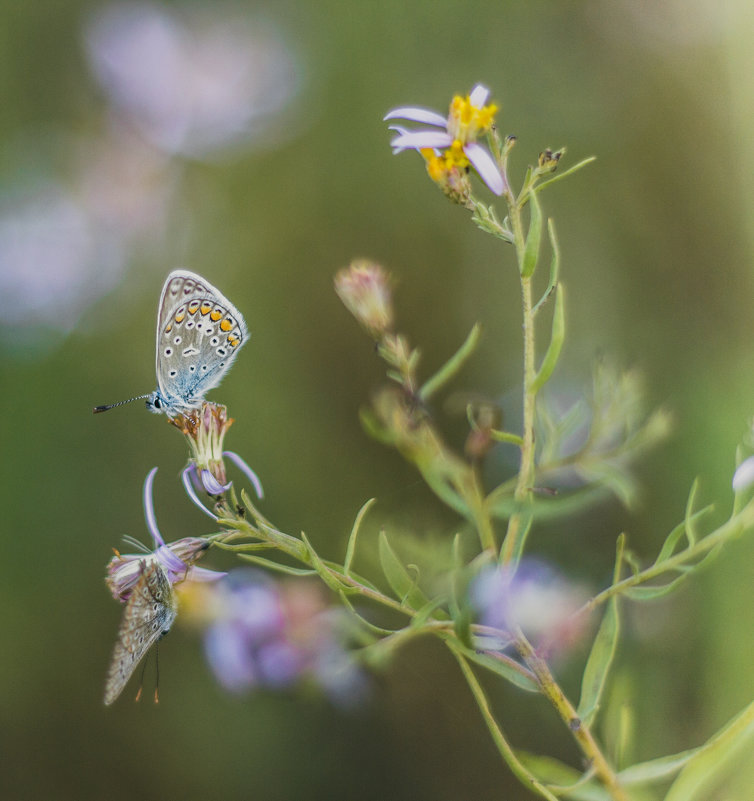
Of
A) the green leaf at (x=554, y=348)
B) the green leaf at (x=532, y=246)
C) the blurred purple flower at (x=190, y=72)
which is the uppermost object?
the blurred purple flower at (x=190, y=72)

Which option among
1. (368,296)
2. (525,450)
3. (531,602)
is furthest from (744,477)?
(531,602)

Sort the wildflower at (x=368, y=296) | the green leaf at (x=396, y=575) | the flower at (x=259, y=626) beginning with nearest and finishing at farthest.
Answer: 1. the green leaf at (x=396, y=575)
2. the wildflower at (x=368, y=296)
3. the flower at (x=259, y=626)

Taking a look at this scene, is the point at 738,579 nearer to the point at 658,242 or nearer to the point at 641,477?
the point at 641,477

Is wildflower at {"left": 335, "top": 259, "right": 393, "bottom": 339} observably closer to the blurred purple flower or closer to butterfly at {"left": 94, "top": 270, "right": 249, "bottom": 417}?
butterfly at {"left": 94, "top": 270, "right": 249, "bottom": 417}

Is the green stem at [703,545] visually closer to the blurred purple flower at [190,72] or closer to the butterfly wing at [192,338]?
the butterfly wing at [192,338]

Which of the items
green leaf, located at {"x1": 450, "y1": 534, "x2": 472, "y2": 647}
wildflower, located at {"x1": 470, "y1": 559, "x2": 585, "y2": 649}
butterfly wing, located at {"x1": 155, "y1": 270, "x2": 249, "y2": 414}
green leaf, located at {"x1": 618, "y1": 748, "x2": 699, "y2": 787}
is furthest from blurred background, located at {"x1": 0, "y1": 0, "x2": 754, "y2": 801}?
green leaf, located at {"x1": 450, "y1": 534, "x2": 472, "y2": 647}

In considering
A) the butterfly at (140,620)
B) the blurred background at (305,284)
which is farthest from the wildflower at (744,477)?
the blurred background at (305,284)

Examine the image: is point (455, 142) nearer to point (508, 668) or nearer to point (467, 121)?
point (467, 121)
